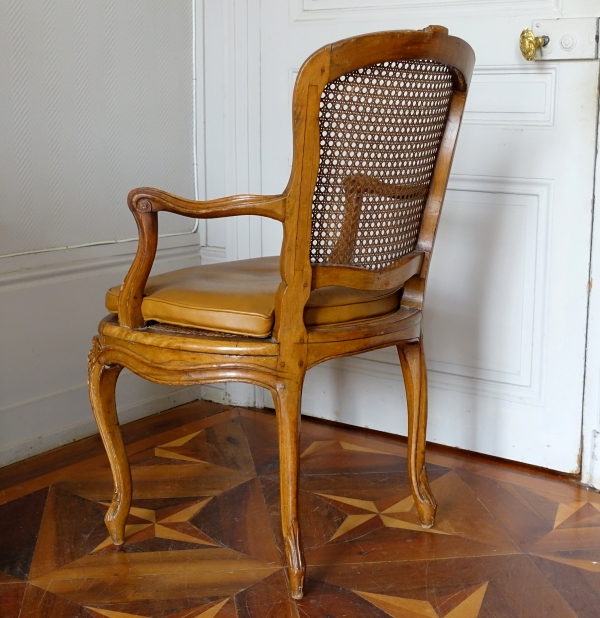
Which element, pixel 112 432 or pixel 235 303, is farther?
pixel 112 432

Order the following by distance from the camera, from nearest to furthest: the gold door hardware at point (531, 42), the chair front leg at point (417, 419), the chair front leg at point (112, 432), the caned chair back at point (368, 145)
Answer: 1. the caned chair back at point (368, 145)
2. the chair front leg at point (112, 432)
3. the chair front leg at point (417, 419)
4. the gold door hardware at point (531, 42)

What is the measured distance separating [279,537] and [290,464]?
40 centimetres

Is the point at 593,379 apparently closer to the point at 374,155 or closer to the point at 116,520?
the point at 374,155

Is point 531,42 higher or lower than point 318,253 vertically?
higher

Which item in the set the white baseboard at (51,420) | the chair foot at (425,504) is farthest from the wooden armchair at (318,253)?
the white baseboard at (51,420)

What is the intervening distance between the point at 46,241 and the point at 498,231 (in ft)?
4.09

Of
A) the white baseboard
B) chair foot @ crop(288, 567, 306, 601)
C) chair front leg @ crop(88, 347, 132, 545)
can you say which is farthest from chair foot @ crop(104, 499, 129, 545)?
the white baseboard

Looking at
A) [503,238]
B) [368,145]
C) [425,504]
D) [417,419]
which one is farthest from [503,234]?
[368,145]

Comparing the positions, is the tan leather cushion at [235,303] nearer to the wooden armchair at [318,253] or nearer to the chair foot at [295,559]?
the wooden armchair at [318,253]

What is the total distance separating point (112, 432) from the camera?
1769 mm

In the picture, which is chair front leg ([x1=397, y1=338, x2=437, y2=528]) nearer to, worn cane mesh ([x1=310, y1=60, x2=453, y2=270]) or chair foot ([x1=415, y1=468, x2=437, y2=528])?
chair foot ([x1=415, y1=468, x2=437, y2=528])

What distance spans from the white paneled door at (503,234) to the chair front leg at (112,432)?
987mm

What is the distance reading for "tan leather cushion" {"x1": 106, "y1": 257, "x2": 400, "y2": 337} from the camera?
5.11 feet

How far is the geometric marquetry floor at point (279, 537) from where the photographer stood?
1.63 m
